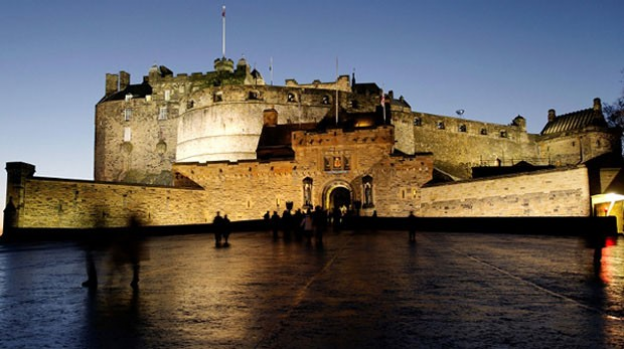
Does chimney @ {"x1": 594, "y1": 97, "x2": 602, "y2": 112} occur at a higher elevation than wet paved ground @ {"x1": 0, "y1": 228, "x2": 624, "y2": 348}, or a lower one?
higher

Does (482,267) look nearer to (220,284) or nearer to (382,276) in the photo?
(382,276)

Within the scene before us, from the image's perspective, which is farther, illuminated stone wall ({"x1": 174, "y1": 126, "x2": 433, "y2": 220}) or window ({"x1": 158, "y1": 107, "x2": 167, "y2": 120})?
window ({"x1": 158, "y1": 107, "x2": 167, "y2": 120})

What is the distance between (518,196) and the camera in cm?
2914

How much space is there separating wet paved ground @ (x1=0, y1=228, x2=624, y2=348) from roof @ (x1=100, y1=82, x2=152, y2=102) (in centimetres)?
5662

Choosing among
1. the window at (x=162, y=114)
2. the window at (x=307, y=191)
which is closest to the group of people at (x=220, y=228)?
the window at (x=307, y=191)

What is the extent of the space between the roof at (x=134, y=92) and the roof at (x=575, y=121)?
160ft

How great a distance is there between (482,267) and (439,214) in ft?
86.4

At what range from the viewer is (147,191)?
1337 inches

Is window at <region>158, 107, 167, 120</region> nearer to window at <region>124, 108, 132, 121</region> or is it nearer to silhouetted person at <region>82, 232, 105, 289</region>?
window at <region>124, 108, 132, 121</region>

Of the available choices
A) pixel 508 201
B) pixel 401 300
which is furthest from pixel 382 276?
pixel 508 201

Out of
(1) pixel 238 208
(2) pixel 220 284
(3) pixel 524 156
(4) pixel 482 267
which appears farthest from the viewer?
(3) pixel 524 156

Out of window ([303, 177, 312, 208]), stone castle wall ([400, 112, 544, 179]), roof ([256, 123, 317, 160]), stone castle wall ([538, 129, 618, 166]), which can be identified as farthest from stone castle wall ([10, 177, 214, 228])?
stone castle wall ([538, 129, 618, 166])

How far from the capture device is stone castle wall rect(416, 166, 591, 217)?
84.7 ft

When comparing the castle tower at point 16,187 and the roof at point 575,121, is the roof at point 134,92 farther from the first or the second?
the roof at point 575,121
